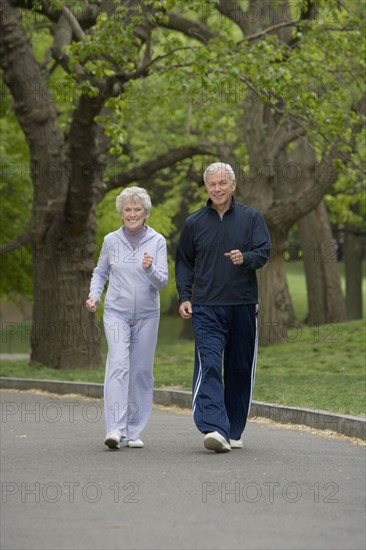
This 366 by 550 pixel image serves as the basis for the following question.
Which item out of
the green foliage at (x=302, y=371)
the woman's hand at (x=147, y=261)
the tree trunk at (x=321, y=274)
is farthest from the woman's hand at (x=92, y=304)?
the tree trunk at (x=321, y=274)

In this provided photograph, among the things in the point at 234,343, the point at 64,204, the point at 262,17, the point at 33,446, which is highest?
the point at 262,17

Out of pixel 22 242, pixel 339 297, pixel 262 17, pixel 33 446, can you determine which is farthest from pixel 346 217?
pixel 33 446

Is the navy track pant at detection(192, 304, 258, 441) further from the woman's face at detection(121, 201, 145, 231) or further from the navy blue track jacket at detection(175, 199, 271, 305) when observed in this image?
the woman's face at detection(121, 201, 145, 231)

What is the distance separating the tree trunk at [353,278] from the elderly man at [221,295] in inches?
1335

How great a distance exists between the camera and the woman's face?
1026cm

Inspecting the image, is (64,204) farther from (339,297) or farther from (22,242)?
(339,297)

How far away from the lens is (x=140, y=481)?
8359 millimetres

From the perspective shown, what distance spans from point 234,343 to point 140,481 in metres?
1.96

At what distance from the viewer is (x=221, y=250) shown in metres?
9.88

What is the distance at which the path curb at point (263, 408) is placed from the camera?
11.2 metres

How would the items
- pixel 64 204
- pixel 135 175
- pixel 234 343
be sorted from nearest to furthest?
pixel 234 343 → pixel 64 204 → pixel 135 175

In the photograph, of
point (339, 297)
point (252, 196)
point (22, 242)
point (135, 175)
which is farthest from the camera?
point (339, 297)

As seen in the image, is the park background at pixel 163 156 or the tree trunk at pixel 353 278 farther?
the tree trunk at pixel 353 278

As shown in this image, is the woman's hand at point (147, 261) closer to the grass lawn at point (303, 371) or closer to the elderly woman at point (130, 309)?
the elderly woman at point (130, 309)
